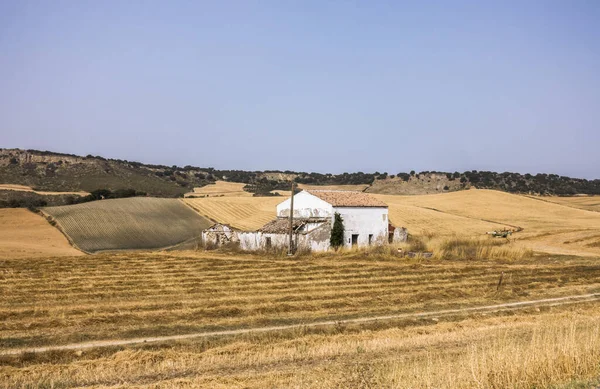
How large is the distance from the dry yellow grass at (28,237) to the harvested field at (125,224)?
3.56 ft

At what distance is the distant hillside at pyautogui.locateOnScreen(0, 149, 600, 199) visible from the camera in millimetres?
98625

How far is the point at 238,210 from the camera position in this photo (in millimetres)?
74000

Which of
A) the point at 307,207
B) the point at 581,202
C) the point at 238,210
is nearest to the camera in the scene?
the point at 307,207

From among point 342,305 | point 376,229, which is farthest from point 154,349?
point 376,229

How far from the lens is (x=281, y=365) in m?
13.6

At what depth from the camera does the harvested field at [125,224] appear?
167 feet

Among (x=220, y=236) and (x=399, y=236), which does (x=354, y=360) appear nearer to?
(x=220, y=236)

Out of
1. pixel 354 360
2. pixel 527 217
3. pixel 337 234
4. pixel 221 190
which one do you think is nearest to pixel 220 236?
pixel 337 234

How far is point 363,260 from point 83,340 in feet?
80.8

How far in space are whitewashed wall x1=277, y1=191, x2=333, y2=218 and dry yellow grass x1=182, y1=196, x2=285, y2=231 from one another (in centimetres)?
1002

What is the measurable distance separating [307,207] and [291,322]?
31.1 meters

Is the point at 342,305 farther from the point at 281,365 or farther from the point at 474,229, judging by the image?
the point at 474,229

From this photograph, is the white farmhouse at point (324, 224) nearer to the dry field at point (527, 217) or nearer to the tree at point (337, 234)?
the tree at point (337, 234)

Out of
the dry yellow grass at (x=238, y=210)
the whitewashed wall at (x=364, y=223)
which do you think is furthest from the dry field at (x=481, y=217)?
the whitewashed wall at (x=364, y=223)
